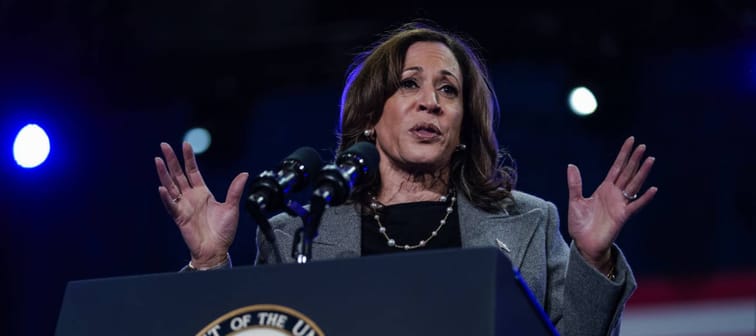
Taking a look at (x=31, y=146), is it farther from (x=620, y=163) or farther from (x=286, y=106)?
(x=620, y=163)

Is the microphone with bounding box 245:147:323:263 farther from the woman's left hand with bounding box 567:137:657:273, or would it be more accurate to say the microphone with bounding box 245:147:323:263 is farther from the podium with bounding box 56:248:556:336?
the woman's left hand with bounding box 567:137:657:273

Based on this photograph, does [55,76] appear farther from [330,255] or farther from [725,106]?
[725,106]

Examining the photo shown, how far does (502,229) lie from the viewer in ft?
7.84

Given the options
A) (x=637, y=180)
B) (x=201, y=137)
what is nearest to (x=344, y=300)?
(x=637, y=180)

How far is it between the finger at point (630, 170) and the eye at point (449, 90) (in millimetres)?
670

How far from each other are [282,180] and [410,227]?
843 millimetres

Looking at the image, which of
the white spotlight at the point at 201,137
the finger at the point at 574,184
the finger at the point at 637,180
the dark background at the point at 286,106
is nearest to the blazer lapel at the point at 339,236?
the finger at the point at 574,184

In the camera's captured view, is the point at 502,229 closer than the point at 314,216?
No

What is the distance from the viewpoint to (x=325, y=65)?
4793 millimetres

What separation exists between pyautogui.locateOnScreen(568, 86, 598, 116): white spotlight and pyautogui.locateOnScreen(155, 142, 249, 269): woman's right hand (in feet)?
8.54

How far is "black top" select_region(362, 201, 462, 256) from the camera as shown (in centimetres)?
245

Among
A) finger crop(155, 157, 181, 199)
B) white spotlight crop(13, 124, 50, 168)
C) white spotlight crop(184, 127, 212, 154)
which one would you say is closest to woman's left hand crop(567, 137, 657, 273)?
finger crop(155, 157, 181, 199)

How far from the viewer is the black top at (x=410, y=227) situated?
2453mm

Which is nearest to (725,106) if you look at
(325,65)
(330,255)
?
(325,65)
